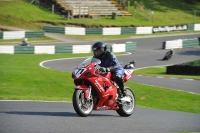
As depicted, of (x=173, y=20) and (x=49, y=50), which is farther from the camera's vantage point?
(x=173, y=20)

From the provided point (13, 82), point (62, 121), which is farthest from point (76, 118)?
point (13, 82)

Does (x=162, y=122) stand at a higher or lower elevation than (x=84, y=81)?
lower

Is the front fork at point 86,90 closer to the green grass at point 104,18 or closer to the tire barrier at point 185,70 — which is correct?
the tire barrier at point 185,70

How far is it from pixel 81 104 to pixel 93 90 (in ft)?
1.70

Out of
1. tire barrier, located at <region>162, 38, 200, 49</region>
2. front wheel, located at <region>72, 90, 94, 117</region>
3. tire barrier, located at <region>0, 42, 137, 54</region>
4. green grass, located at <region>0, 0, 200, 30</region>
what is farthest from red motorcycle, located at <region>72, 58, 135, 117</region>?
green grass, located at <region>0, 0, 200, 30</region>

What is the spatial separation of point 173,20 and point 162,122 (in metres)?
49.2

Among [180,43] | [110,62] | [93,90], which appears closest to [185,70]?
[110,62]

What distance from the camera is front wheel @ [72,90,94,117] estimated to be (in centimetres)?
1019

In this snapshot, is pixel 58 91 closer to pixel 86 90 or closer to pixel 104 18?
pixel 86 90

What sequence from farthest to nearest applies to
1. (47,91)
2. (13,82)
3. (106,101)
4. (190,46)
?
(190,46)
(13,82)
(47,91)
(106,101)

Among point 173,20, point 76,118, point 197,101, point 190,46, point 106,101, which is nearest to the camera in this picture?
point 76,118

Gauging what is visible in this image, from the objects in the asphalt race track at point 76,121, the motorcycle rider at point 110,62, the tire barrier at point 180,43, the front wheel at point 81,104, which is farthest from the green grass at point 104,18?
the front wheel at point 81,104

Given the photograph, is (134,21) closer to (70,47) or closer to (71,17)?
(71,17)

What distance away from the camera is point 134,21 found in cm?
5462
